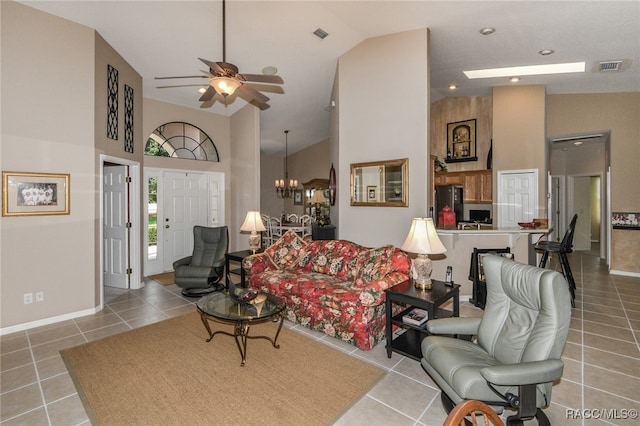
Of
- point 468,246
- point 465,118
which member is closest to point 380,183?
point 468,246

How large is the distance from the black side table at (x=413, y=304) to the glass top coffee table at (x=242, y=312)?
41.0 inches

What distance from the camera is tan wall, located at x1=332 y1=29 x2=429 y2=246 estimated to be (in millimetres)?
4082

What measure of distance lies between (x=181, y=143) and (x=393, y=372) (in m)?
5.87

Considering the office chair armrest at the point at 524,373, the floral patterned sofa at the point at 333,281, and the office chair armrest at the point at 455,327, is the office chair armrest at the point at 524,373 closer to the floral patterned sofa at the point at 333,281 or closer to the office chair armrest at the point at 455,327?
the office chair armrest at the point at 455,327

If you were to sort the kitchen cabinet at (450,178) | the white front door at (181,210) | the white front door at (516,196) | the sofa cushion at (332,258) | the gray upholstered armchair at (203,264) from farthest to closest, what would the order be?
the kitchen cabinet at (450,178) → the white front door at (181,210) → the white front door at (516,196) → the gray upholstered armchair at (203,264) → the sofa cushion at (332,258)

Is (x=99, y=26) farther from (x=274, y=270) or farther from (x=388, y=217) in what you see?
(x=388, y=217)

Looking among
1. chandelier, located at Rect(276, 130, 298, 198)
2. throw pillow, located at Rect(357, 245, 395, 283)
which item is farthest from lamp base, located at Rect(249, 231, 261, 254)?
chandelier, located at Rect(276, 130, 298, 198)

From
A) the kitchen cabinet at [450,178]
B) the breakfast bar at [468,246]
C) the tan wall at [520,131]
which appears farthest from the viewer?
the kitchen cabinet at [450,178]

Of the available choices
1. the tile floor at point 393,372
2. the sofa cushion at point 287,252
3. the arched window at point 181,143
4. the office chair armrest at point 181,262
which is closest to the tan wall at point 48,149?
the tile floor at point 393,372

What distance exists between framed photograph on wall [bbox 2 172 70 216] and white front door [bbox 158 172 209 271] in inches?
93.8

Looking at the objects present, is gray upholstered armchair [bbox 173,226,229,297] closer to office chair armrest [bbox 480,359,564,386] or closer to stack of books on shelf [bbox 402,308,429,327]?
stack of books on shelf [bbox 402,308,429,327]

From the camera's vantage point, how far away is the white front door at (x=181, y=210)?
6.16 meters

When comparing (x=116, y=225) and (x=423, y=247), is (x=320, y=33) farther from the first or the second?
(x=116, y=225)

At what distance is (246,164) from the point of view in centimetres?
638
